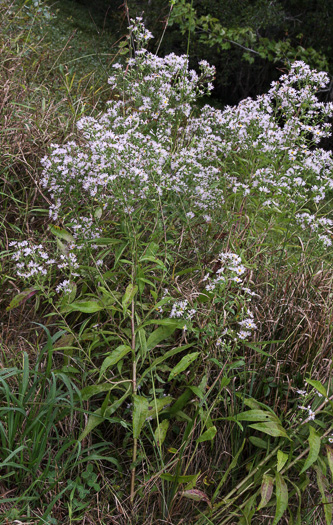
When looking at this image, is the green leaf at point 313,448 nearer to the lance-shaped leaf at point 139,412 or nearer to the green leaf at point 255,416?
the green leaf at point 255,416

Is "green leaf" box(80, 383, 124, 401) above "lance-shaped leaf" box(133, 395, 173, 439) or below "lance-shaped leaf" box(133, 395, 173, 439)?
below

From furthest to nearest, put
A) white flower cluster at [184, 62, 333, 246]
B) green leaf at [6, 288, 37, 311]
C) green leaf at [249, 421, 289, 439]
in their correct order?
white flower cluster at [184, 62, 333, 246] → green leaf at [6, 288, 37, 311] → green leaf at [249, 421, 289, 439]

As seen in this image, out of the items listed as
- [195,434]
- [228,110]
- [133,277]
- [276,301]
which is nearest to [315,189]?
[276,301]

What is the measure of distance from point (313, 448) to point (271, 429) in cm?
16

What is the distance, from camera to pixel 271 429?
6.04 feet

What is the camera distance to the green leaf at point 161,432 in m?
1.85

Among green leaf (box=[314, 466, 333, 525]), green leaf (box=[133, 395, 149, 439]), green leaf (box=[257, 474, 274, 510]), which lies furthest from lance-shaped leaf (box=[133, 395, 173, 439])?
green leaf (box=[314, 466, 333, 525])

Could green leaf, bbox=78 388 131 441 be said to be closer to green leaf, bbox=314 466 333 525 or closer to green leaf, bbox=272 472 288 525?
green leaf, bbox=272 472 288 525

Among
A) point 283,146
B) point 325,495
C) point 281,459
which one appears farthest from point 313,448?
point 283,146

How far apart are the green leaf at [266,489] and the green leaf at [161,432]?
15.4 inches

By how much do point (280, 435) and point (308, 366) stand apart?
17.2 inches

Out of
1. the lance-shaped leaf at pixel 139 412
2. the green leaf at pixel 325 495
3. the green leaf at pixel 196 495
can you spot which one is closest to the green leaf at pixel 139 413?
the lance-shaped leaf at pixel 139 412

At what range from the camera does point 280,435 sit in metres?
1.83

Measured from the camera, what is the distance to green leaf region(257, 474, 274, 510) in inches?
69.8
